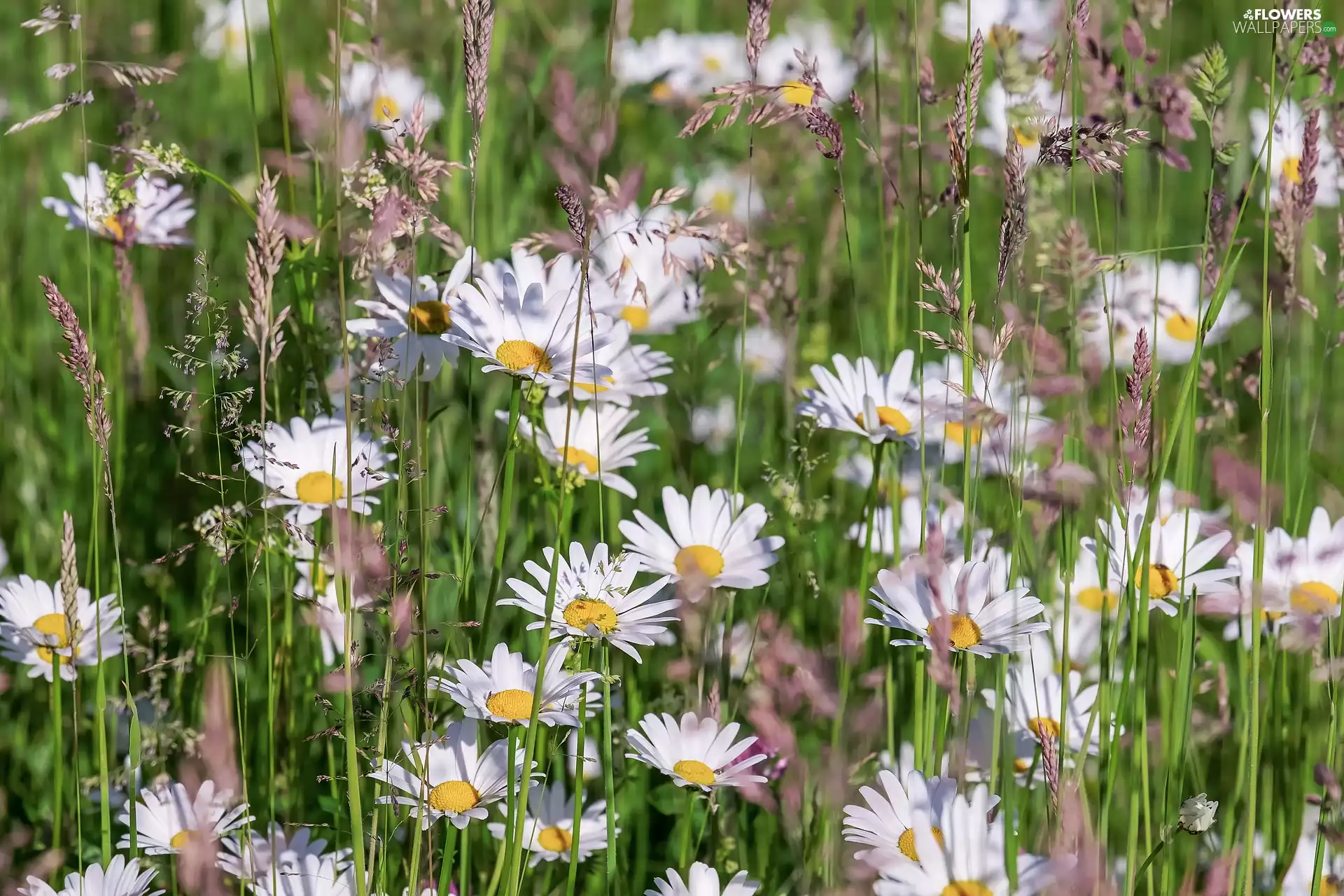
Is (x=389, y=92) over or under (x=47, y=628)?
over

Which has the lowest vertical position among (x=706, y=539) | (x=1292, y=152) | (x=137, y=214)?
(x=706, y=539)

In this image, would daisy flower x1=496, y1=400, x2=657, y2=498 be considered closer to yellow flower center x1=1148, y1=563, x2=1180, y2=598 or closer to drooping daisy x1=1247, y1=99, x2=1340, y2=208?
yellow flower center x1=1148, y1=563, x2=1180, y2=598

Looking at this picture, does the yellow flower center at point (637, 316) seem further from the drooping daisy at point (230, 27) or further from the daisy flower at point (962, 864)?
the drooping daisy at point (230, 27)

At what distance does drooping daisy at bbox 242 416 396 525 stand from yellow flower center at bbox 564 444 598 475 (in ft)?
0.68

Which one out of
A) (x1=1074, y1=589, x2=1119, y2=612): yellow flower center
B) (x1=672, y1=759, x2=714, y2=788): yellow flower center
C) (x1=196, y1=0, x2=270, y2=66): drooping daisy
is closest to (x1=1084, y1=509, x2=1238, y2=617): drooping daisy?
(x1=1074, y1=589, x2=1119, y2=612): yellow flower center

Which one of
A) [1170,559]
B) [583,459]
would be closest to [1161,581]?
[1170,559]

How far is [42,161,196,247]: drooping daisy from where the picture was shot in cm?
145

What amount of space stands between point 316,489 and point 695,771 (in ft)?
1.58

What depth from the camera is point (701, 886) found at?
96 centimetres

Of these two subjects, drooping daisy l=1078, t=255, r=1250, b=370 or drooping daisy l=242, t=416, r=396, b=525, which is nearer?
drooping daisy l=242, t=416, r=396, b=525

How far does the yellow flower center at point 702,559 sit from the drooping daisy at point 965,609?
0.18 m

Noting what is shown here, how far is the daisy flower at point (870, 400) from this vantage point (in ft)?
4.09

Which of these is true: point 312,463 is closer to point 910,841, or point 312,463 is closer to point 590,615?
point 590,615

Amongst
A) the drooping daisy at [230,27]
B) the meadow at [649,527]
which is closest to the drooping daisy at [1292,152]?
the meadow at [649,527]
